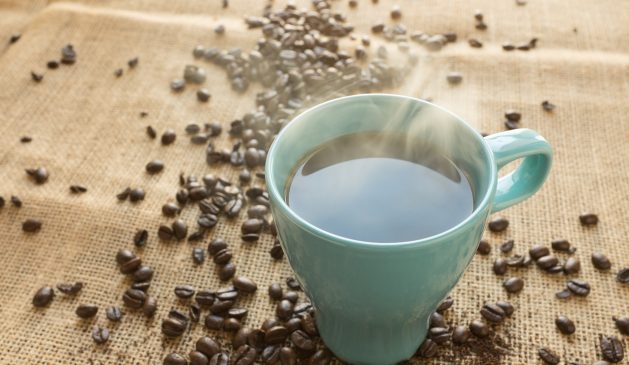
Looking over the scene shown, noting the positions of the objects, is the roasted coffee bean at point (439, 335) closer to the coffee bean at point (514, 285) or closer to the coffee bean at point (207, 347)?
the coffee bean at point (514, 285)

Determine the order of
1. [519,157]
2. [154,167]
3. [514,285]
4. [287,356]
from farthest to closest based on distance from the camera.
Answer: [154,167] → [514,285] → [287,356] → [519,157]

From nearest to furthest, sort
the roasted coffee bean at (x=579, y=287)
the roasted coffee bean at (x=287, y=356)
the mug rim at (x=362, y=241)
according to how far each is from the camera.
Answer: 1. the mug rim at (x=362, y=241)
2. the roasted coffee bean at (x=287, y=356)
3. the roasted coffee bean at (x=579, y=287)

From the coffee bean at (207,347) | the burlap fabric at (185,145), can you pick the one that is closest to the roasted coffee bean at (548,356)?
the burlap fabric at (185,145)

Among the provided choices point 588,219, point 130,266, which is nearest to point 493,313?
point 588,219

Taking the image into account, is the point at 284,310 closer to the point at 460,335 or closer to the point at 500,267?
the point at 460,335

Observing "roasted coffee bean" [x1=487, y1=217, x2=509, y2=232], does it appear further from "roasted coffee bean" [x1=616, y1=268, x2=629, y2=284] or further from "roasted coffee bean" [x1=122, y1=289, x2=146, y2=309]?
"roasted coffee bean" [x1=122, y1=289, x2=146, y2=309]
